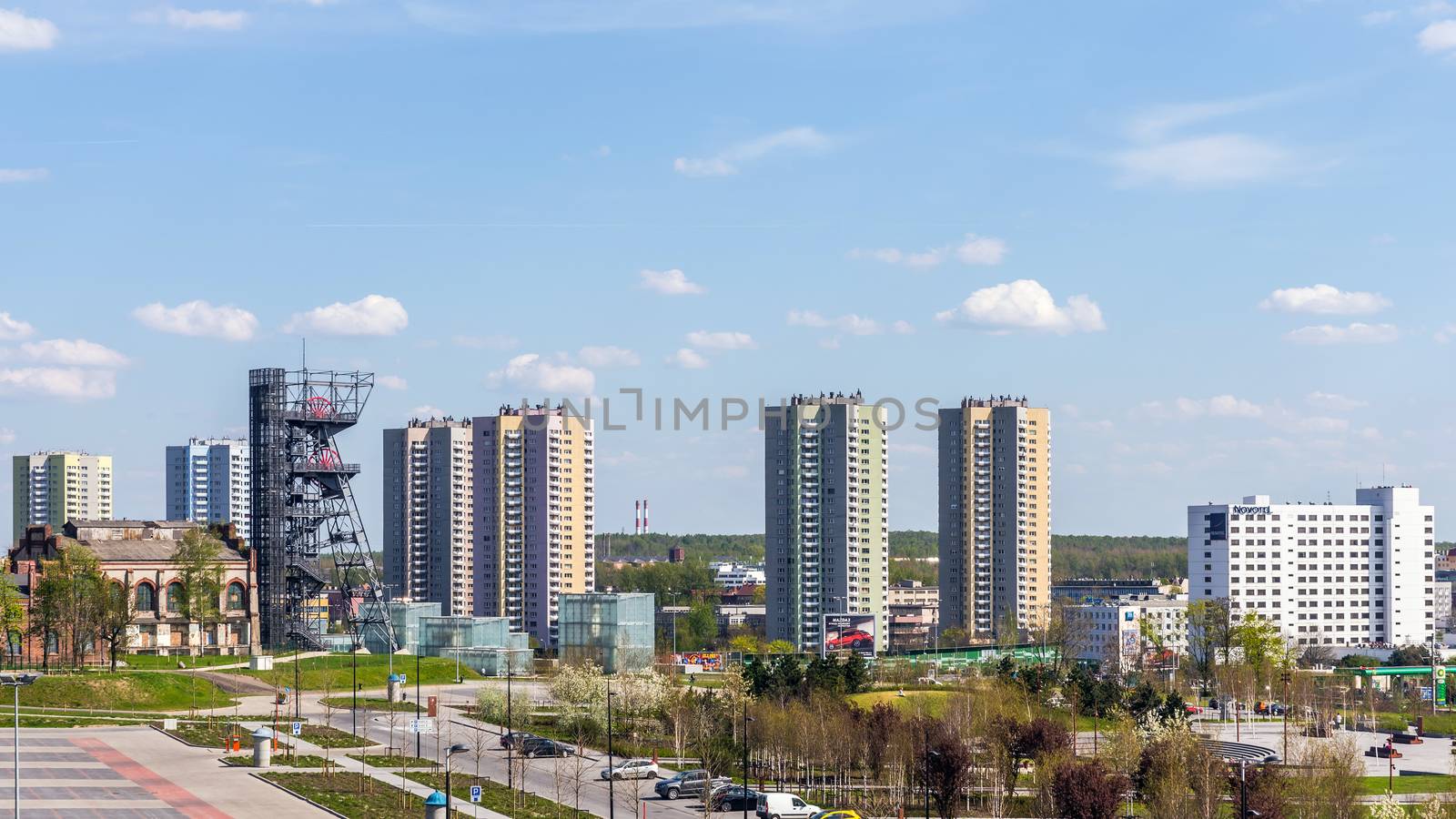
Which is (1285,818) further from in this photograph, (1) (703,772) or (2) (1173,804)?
(1) (703,772)

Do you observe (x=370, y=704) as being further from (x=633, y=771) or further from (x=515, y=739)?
(x=633, y=771)

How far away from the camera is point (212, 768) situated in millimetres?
80562

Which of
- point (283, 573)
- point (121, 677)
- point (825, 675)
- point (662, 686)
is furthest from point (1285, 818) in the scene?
point (283, 573)

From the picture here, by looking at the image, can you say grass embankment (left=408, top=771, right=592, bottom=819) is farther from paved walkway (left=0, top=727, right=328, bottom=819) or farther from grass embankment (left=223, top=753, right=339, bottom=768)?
paved walkway (left=0, top=727, right=328, bottom=819)

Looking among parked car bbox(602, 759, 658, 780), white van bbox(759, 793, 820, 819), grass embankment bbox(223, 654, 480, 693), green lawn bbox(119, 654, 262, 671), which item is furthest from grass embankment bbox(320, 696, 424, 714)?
white van bbox(759, 793, 820, 819)

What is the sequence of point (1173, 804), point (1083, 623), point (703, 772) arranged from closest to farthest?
point (1173, 804) < point (703, 772) < point (1083, 623)

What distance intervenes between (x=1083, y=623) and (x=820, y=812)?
113 m

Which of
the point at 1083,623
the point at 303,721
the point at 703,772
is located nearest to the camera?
the point at 703,772

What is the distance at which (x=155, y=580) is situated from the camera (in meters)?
144

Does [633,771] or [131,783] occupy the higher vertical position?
[131,783]

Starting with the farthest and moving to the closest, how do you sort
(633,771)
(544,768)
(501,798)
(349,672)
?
(349,672) < (544,768) < (633,771) < (501,798)

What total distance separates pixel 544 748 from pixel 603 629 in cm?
4289

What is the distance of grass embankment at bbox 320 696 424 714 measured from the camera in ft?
A: 374

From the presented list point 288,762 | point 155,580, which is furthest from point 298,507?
point 288,762
